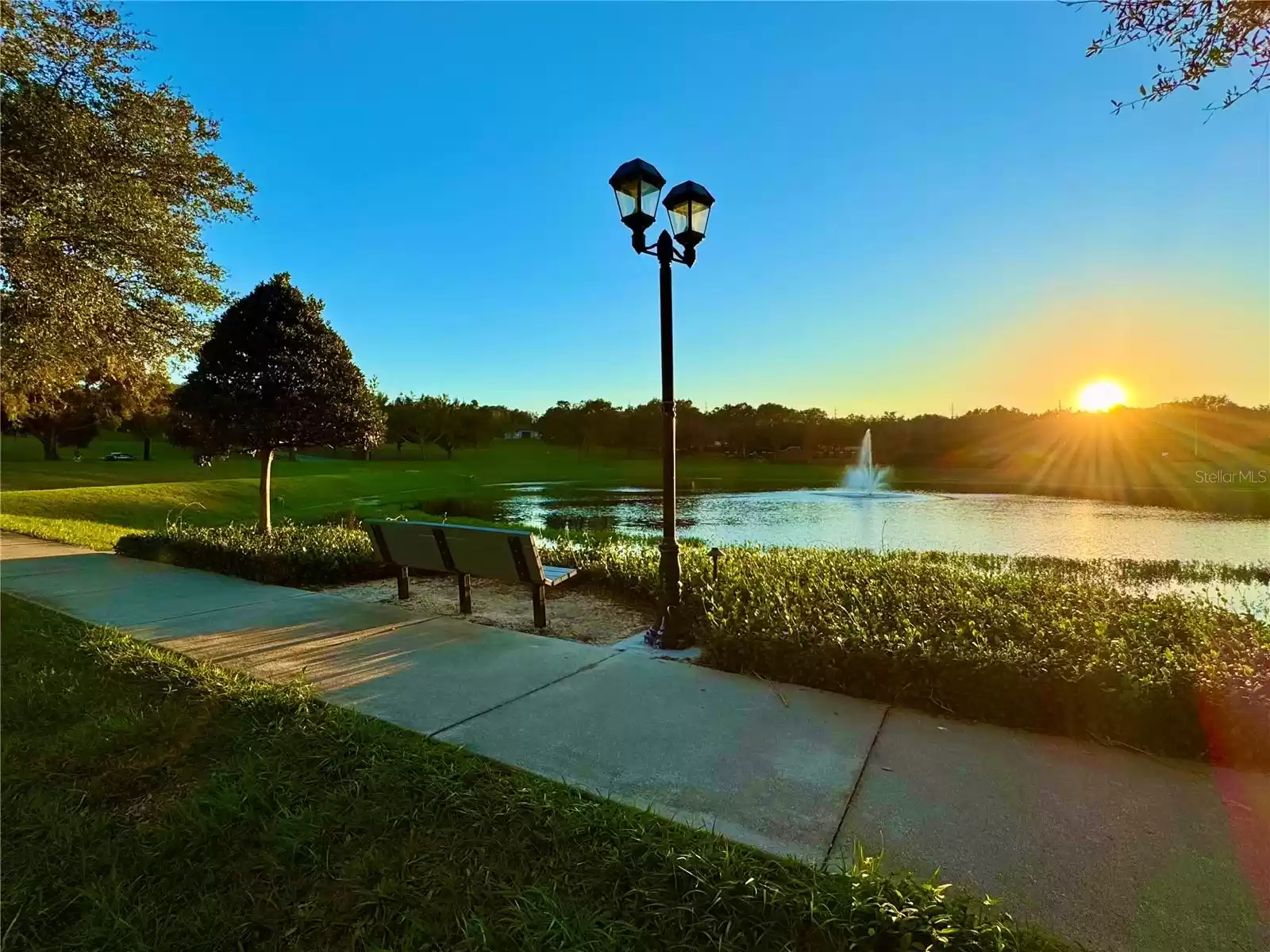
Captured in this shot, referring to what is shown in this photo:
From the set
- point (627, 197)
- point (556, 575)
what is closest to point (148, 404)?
point (556, 575)

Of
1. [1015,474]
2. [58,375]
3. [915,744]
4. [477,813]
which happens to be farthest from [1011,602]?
[1015,474]

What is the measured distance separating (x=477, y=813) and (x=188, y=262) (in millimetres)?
11578

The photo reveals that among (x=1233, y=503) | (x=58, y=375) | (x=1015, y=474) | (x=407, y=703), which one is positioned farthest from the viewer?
(x=1015, y=474)

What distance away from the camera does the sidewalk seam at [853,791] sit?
95.8 inches

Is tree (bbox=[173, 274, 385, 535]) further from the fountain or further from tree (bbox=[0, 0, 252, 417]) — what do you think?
the fountain

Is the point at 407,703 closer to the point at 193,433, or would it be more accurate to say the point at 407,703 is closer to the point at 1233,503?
the point at 193,433

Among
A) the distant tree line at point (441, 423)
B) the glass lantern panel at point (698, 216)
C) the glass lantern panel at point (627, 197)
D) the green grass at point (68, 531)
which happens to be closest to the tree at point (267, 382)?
the green grass at point (68, 531)

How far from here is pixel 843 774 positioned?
10.0 feet

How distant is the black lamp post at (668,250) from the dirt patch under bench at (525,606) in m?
0.53

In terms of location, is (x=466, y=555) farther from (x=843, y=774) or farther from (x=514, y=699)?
(x=843, y=774)

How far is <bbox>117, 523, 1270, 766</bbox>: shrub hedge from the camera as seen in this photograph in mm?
3336

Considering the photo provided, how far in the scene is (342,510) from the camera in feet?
65.6

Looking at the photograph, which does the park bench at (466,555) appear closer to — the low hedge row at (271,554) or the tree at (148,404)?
the low hedge row at (271,554)

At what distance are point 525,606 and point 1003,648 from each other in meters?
4.24
